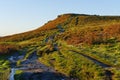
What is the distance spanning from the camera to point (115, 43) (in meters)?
52.5

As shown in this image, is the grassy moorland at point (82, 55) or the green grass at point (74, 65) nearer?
the green grass at point (74, 65)

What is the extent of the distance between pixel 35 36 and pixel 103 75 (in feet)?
150

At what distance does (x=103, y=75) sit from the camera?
32.8 meters

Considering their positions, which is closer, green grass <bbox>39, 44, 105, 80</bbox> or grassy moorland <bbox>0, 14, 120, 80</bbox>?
green grass <bbox>39, 44, 105, 80</bbox>

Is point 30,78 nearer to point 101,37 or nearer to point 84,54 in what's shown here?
point 84,54

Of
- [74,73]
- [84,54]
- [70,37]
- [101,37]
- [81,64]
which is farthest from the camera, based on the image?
[70,37]

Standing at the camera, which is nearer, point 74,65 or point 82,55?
point 74,65

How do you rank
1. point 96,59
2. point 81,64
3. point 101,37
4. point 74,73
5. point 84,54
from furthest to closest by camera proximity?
1. point 101,37
2. point 84,54
3. point 96,59
4. point 81,64
5. point 74,73

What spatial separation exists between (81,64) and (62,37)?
29913 millimetres

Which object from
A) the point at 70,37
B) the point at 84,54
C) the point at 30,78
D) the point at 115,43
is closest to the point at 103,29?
the point at 70,37

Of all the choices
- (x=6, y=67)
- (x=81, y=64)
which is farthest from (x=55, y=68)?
(x=6, y=67)

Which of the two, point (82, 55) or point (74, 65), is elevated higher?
point (82, 55)

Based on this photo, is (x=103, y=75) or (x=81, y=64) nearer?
(x=103, y=75)

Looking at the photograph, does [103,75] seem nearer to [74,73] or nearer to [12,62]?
[74,73]
